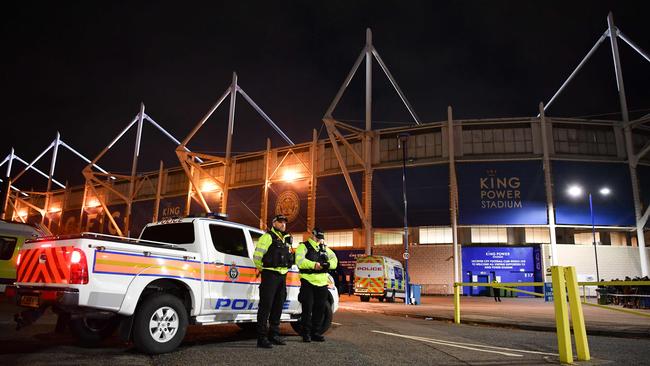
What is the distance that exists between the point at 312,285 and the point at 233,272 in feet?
4.12

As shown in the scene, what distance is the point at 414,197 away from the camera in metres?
30.2

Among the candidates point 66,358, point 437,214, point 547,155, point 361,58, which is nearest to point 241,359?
point 66,358

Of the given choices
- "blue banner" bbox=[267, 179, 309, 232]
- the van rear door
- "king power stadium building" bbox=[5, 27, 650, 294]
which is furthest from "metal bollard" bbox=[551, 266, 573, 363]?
"blue banner" bbox=[267, 179, 309, 232]

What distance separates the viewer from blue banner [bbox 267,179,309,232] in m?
34.2

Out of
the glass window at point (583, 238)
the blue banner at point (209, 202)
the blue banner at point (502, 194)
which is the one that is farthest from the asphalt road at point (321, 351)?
the blue banner at point (209, 202)

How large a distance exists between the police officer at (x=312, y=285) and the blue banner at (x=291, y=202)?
1052 inches

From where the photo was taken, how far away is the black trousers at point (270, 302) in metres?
6.15

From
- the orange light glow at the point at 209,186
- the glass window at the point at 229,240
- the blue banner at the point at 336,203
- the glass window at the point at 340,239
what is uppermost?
the orange light glow at the point at 209,186

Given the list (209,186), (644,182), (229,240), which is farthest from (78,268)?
(209,186)

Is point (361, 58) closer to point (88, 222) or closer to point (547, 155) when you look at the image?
point (547, 155)

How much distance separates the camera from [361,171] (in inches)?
1272

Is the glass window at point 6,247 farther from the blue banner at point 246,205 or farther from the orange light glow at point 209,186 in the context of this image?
the orange light glow at point 209,186

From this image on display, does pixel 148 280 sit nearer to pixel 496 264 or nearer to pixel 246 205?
pixel 496 264

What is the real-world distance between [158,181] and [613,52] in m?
40.5
